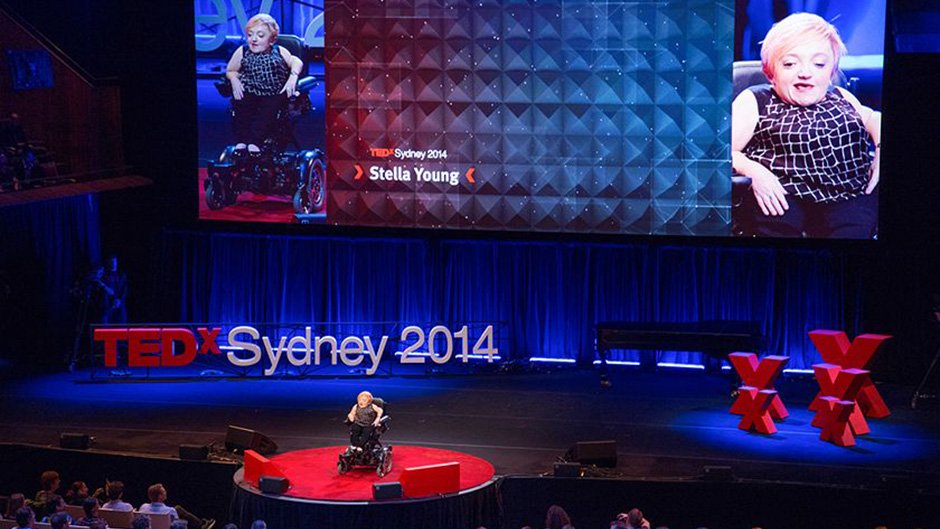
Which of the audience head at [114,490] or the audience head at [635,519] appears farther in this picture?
the audience head at [114,490]

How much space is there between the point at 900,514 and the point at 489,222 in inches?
317

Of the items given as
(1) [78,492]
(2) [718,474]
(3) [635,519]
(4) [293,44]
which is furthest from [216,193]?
(3) [635,519]

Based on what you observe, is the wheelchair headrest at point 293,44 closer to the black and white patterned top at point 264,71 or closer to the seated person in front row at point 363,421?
the black and white patterned top at point 264,71

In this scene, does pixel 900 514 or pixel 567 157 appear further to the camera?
pixel 567 157

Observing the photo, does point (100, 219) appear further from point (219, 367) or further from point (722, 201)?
point (722, 201)

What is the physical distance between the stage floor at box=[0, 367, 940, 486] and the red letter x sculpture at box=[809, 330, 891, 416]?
27 centimetres

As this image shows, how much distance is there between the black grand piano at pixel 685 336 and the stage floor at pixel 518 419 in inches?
25.5

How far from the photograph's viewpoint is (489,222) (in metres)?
19.5

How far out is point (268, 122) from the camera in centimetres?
2016

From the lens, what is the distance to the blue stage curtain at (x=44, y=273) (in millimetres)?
20125

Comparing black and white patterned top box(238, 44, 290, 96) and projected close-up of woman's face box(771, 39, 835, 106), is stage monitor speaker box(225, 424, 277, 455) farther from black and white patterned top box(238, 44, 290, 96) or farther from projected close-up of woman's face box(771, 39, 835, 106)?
projected close-up of woman's face box(771, 39, 835, 106)

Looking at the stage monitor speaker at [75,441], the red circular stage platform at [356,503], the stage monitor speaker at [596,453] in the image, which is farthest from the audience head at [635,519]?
the stage monitor speaker at [75,441]

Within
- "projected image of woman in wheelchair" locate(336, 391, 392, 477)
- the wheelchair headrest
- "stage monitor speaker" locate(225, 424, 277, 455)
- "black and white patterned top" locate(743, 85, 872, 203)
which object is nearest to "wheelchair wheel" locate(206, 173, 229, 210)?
the wheelchair headrest

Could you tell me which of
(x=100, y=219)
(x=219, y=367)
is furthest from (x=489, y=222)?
(x=100, y=219)
